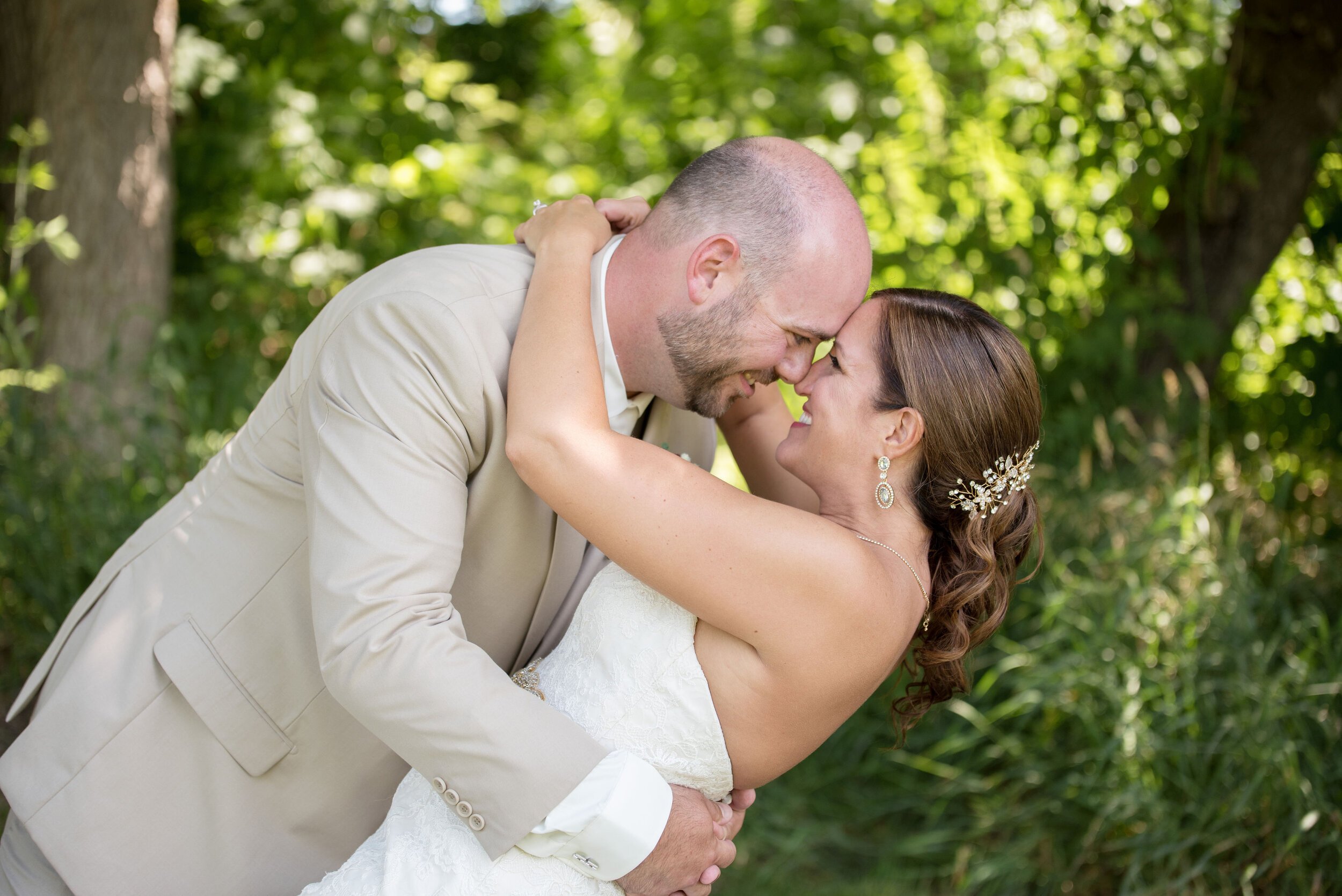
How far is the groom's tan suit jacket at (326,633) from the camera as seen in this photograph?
6.00ft

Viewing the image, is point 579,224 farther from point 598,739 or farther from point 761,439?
point 598,739

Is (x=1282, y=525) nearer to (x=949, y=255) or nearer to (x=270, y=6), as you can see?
(x=949, y=255)

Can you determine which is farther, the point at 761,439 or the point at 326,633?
the point at 761,439

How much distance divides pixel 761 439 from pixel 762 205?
810mm

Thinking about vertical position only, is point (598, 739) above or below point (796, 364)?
below

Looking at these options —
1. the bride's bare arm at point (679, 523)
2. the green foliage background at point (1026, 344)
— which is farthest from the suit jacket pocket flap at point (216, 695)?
the green foliage background at point (1026, 344)

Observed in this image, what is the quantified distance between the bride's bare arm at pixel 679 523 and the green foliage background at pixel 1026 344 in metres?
2.03

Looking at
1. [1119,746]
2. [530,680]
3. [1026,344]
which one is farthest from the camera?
[1026,344]

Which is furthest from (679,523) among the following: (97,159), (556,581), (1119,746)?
(97,159)

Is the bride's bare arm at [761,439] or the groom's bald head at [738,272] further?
the bride's bare arm at [761,439]

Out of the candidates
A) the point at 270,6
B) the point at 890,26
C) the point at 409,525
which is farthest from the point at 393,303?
the point at 890,26

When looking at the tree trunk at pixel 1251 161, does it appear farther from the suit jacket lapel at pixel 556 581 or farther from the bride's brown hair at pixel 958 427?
the suit jacket lapel at pixel 556 581

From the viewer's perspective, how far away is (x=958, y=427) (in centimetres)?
223

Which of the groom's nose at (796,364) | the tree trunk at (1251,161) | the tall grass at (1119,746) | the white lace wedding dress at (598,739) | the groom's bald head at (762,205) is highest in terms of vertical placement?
the groom's bald head at (762,205)
